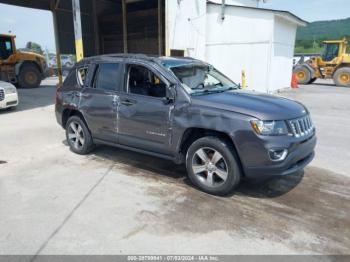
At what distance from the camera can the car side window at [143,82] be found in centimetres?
466

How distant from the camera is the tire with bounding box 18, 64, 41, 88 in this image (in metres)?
17.3

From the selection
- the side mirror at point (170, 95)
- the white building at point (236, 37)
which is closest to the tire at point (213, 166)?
the side mirror at point (170, 95)

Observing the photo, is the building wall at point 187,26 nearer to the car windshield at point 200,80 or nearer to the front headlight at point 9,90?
the front headlight at point 9,90

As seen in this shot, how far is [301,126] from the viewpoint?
388cm

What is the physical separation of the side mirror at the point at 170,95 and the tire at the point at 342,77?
18358mm

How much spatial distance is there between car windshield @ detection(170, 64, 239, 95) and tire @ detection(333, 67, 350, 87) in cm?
1707

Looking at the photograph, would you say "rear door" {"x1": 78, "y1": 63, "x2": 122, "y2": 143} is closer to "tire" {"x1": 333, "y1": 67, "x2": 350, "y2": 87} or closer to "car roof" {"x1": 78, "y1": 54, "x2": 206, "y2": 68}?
"car roof" {"x1": 78, "y1": 54, "x2": 206, "y2": 68}

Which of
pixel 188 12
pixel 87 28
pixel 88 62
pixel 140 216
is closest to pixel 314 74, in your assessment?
pixel 188 12

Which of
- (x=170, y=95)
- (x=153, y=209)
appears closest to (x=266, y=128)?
(x=170, y=95)

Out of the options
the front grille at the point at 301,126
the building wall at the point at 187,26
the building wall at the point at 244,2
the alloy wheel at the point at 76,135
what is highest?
the building wall at the point at 244,2

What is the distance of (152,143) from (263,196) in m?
1.71

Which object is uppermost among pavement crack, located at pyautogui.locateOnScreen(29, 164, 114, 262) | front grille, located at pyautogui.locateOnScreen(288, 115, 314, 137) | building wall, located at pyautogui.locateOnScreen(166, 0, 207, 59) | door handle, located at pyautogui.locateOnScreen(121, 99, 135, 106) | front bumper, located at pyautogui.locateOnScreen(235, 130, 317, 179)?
building wall, located at pyautogui.locateOnScreen(166, 0, 207, 59)

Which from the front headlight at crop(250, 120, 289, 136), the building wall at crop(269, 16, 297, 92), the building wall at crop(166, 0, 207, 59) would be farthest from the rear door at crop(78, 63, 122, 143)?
the building wall at crop(269, 16, 297, 92)

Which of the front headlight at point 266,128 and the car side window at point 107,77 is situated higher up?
the car side window at point 107,77
